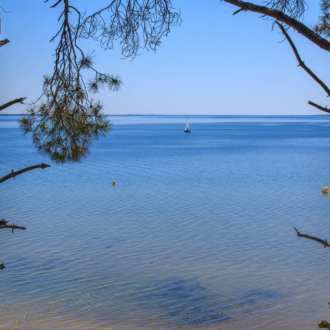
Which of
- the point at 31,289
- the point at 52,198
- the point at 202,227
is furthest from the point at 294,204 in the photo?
the point at 31,289

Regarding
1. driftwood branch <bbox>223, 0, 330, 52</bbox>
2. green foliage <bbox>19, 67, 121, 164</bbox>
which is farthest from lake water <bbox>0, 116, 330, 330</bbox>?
driftwood branch <bbox>223, 0, 330, 52</bbox>

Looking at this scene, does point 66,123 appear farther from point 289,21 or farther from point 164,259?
point 164,259

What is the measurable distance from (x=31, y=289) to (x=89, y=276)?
43.8 inches

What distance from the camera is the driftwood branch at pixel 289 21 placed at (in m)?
2.32

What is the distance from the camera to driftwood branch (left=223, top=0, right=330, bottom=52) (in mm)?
2319

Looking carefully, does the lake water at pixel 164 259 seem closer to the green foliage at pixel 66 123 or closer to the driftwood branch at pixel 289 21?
the green foliage at pixel 66 123

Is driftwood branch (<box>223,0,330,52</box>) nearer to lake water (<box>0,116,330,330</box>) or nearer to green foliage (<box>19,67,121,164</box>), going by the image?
green foliage (<box>19,67,121,164</box>)

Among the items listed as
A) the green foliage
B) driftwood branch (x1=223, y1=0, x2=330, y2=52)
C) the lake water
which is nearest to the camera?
driftwood branch (x1=223, y1=0, x2=330, y2=52)

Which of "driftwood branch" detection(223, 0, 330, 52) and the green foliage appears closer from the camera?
"driftwood branch" detection(223, 0, 330, 52)

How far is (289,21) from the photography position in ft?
8.23

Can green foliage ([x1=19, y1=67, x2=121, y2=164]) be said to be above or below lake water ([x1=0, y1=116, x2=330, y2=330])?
above

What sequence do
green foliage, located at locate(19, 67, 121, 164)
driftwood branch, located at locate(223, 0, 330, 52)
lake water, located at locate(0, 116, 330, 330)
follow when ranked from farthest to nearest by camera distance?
1. lake water, located at locate(0, 116, 330, 330)
2. green foliage, located at locate(19, 67, 121, 164)
3. driftwood branch, located at locate(223, 0, 330, 52)

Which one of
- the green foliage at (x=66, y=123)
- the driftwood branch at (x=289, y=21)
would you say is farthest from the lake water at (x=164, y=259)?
the driftwood branch at (x=289, y=21)

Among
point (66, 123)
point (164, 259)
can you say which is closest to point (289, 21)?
point (66, 123)
